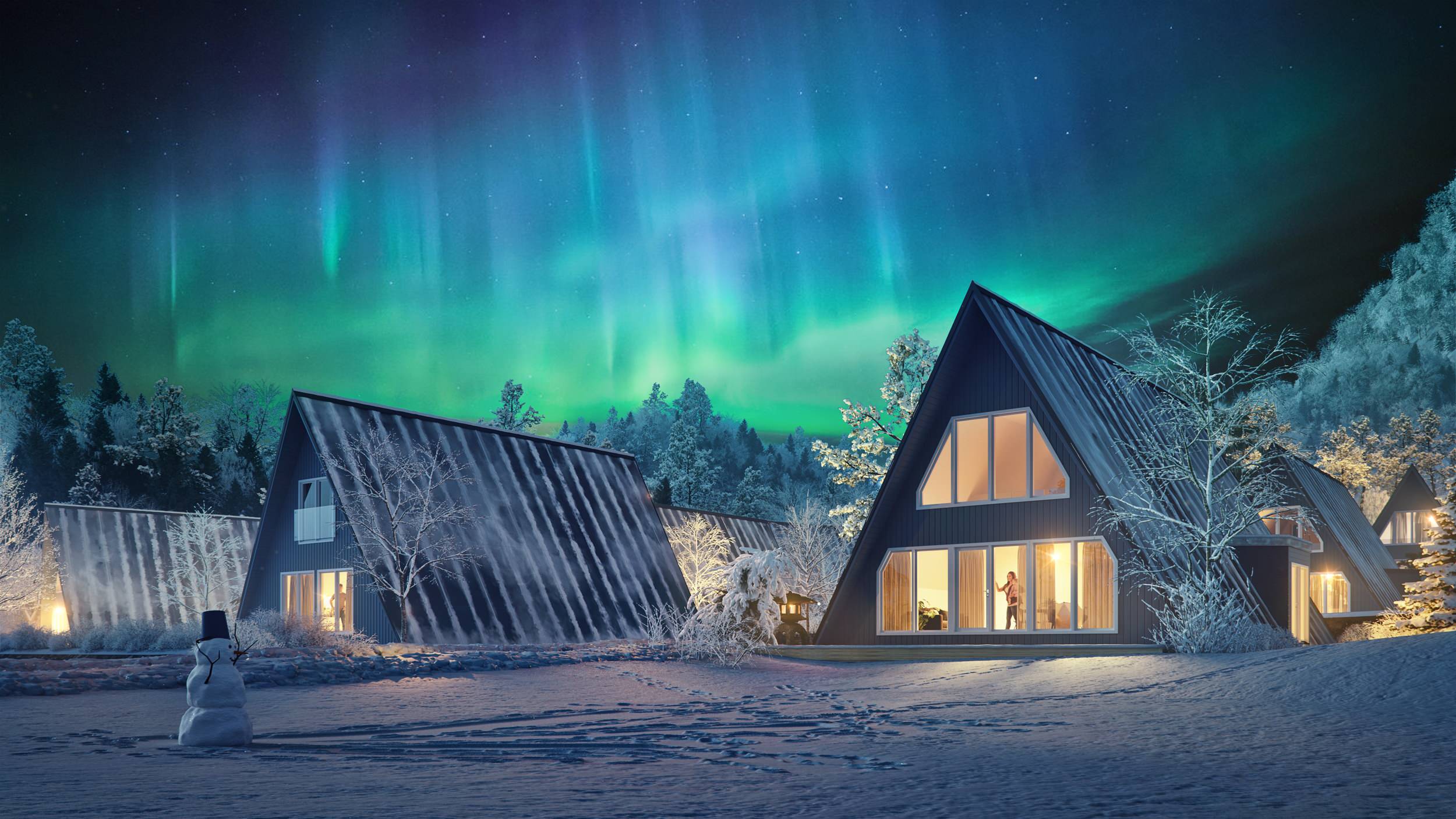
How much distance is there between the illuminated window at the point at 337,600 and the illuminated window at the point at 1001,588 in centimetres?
1238

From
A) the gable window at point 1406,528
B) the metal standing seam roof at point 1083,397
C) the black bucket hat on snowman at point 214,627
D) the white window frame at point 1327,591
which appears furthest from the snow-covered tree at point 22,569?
the gable window at point 1406,528

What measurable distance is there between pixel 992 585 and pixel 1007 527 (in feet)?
3.86

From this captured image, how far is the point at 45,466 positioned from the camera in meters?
55.8

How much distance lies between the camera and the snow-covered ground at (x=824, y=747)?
5715 millimetres

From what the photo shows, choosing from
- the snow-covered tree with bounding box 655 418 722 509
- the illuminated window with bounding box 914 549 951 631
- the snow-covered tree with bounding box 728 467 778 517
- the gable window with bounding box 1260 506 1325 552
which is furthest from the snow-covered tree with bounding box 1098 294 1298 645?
the snow-covered tree with bounding box 728 467 778 517

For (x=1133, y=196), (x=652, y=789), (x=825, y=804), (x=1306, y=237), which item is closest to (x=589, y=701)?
(x=652, y=789)

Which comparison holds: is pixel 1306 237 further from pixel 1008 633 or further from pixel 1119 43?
pixel 1008 633

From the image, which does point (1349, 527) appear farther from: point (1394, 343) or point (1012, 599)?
point (1394, 343)

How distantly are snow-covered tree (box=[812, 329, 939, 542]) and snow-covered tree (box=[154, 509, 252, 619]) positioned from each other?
19545 millimetres

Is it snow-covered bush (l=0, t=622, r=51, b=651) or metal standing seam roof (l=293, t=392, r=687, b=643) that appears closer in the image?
metal standing seam roof (l=293, t=392, r=687, b=643)

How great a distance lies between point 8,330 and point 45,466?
65.4 ft

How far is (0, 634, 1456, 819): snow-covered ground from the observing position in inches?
225

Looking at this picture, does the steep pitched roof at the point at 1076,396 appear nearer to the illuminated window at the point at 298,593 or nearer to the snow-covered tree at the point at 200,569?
the illuminated window at the point at 298,593

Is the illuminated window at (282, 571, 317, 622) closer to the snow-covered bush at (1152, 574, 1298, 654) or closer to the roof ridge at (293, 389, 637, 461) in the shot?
the roof ridge at (293, 389, 637, 461)
